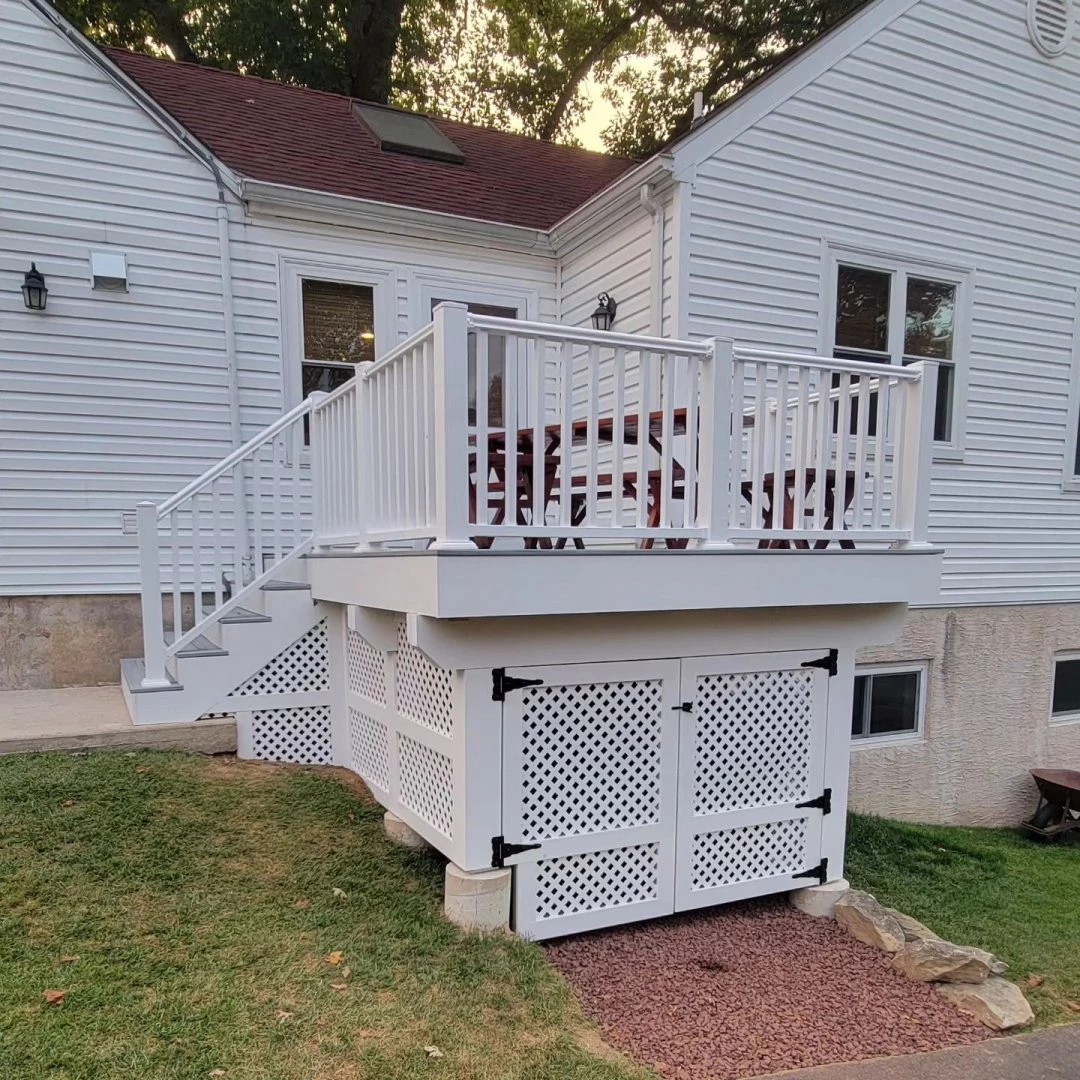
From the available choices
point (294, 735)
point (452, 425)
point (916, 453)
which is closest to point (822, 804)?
point (916, 453)

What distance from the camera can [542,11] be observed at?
619 inches

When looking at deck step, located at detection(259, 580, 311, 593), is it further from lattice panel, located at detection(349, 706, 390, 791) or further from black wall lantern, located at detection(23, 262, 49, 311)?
black wall lantern, located at detection(23, 262, 49, 311)

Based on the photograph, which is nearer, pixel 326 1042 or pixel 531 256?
pixel 326 1042

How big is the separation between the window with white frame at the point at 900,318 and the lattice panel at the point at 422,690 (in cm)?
420

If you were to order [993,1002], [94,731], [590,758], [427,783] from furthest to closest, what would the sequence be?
1. [94,731]
2. [427,783]
3. [590,758]
4. [993,1002]

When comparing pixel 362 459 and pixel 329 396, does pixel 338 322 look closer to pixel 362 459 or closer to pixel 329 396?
pixel 329 396

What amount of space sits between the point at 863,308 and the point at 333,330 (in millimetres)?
4303

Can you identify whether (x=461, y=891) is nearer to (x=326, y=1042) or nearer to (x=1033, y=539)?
(x=326, y=1042)

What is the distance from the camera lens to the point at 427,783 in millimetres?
3412

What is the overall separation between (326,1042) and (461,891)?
2.74ft

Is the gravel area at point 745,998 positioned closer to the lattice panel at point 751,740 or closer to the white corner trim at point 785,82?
the lattice panel at point 751,740

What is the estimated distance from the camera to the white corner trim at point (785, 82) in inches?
199

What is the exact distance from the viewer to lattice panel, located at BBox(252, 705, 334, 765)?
4340 mm

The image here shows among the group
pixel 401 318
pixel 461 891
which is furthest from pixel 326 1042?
pixel 401 318
